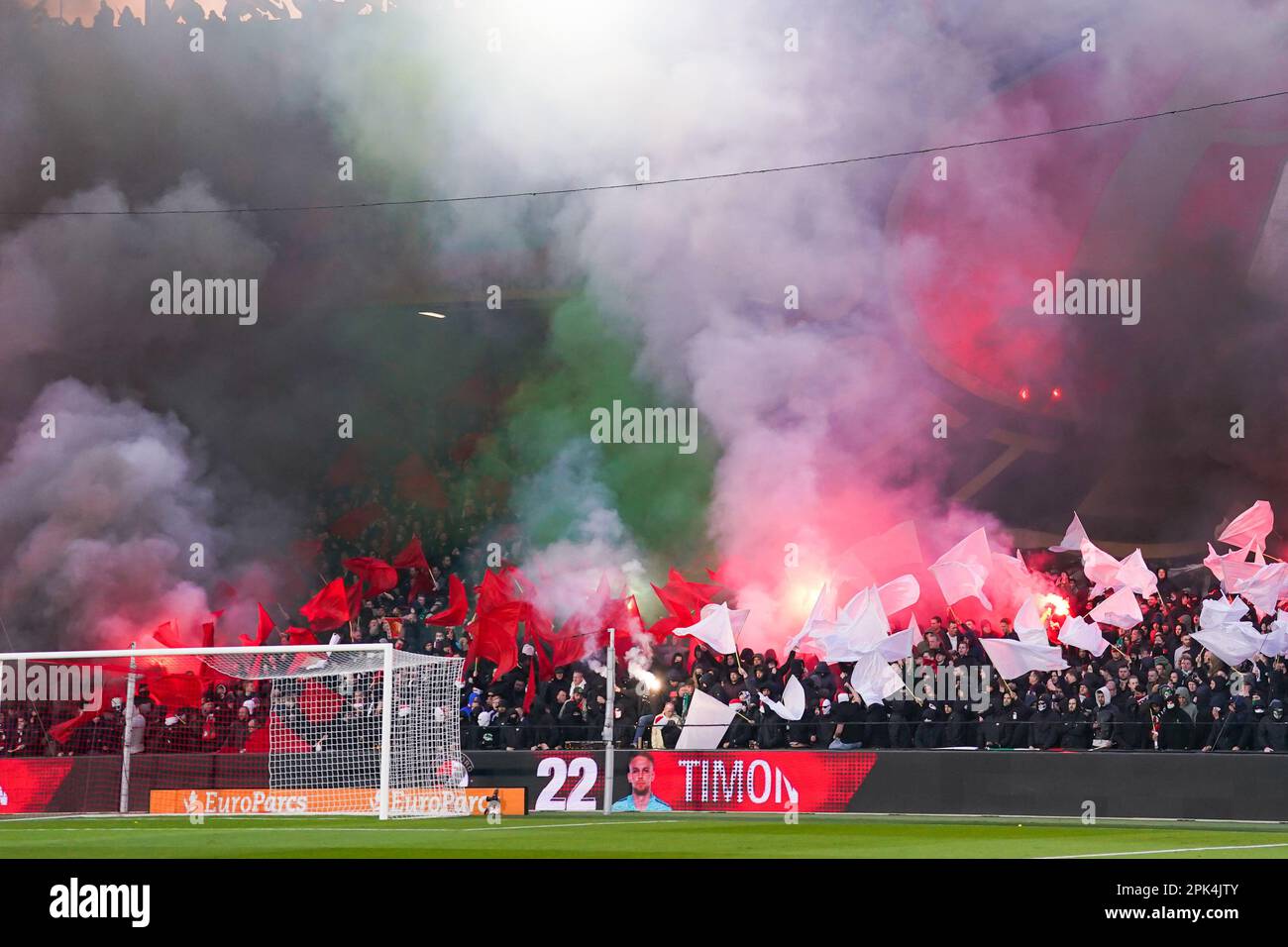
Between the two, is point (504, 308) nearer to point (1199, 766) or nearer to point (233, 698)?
point (233, 698)

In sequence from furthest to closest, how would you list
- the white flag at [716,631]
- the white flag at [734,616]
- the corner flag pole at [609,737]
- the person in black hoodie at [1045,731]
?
the white flag at [734,616]
the white flag at [716,631]
the corner flag pole at [609,737]
the person in black hoodie at [1045,731]

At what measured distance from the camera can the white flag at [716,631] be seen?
72.5ft

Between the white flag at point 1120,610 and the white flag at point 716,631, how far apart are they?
4990mm

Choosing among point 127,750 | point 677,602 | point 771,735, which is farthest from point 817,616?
point 127,750

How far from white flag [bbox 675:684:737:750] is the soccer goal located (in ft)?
9.77

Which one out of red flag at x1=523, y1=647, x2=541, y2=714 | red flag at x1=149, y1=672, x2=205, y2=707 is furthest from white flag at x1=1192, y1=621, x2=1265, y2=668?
red flag at x1=149, y1=672, x2=205, y2=707

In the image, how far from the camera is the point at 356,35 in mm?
38875

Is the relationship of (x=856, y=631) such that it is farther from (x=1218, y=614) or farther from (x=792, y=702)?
(x=1218, y=614)

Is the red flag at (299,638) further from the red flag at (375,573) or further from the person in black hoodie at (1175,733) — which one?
the person in black hoodie at (1175,733)

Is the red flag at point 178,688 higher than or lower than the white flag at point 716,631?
lower

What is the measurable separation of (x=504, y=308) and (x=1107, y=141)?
14269 millimetres

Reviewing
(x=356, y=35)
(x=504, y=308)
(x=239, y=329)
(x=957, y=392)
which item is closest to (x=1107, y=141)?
(x=957, y=392)

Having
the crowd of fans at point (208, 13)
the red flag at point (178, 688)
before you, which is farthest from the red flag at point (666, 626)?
the crowd of fans at point (208, 13)

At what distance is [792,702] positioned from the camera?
21.0 meters
